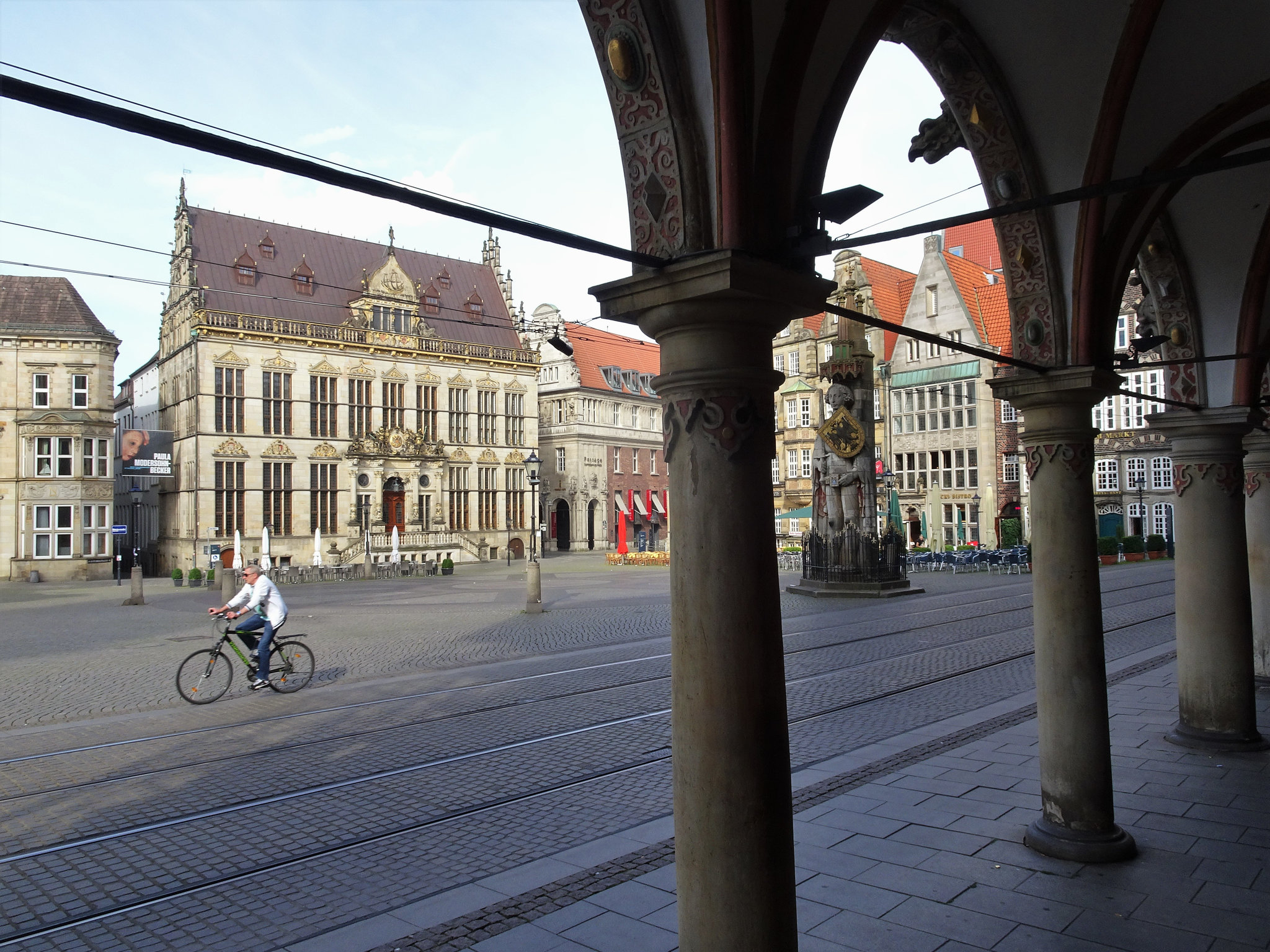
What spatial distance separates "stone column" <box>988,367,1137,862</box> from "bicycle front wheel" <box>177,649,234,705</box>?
29.2 feet

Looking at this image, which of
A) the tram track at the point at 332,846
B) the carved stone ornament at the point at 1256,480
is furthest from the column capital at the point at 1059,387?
the carved stone ornament at the point at 1256,480

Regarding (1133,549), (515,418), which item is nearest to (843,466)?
(1133,549)

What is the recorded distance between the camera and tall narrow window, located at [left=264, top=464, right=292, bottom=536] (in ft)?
139

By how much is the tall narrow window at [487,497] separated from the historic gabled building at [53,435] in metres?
16.8

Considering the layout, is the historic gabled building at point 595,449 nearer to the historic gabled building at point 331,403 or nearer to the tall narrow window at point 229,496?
the historic gabled building at point 331,403

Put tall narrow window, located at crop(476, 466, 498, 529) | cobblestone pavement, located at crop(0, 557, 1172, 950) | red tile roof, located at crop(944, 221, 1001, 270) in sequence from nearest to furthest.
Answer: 1. cobblestone pavement, located at crop(0, 557, 1172, 950)
2. tall narrow window, located at crop(476, 466, 498, 529)
3. red tile roof, located at crop(944, 221, 1001, 270)

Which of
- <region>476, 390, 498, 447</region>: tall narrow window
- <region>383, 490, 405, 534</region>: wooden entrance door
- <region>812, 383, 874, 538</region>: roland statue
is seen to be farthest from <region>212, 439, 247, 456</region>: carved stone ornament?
<region>812, 383, 874, 538</region>: roland statue

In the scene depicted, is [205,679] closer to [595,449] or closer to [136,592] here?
[136,592]

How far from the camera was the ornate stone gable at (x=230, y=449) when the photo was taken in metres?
41.1

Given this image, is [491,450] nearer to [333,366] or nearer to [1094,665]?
[333,366]

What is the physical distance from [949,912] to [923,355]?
1743 inches

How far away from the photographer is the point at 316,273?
46.4 meters

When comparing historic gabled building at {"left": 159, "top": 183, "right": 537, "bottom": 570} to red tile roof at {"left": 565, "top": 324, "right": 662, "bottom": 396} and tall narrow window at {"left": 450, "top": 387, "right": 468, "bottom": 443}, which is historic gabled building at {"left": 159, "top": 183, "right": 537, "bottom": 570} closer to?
tall narrow window at {"left": 450, "top": 387, "right": 468, "bottom": 443}

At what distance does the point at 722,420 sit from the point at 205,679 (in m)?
11.0
